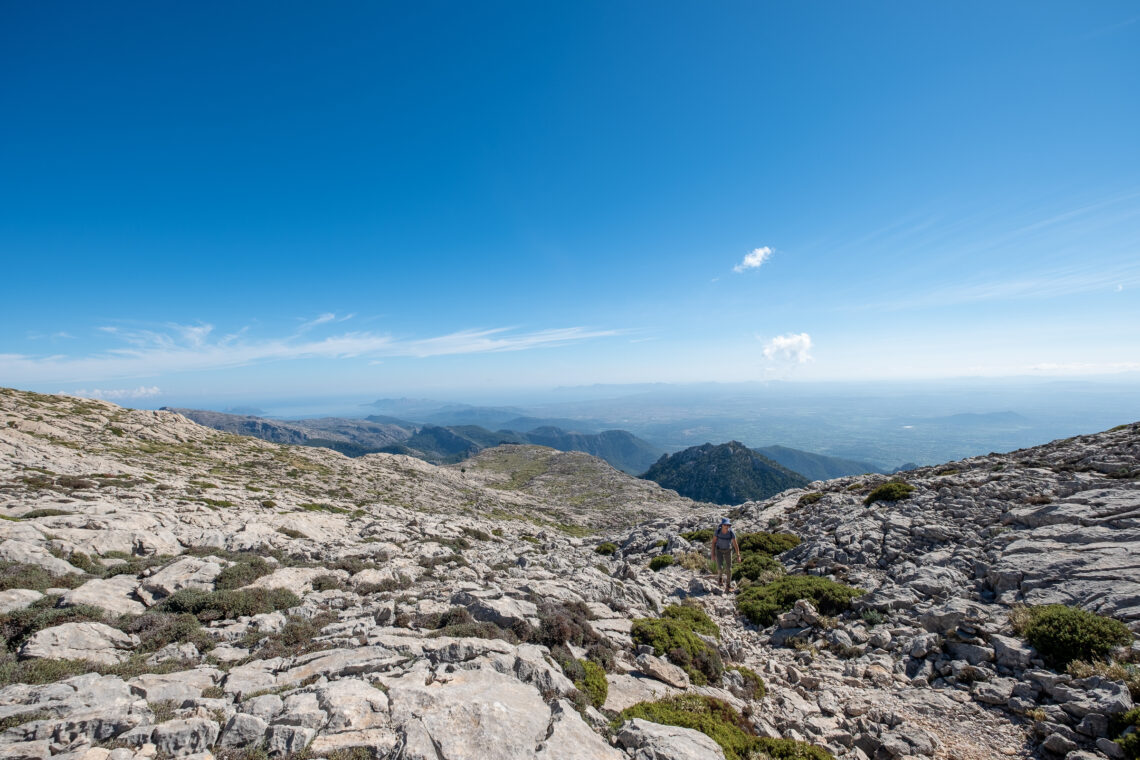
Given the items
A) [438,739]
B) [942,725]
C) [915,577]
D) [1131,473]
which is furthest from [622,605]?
[1131,473]

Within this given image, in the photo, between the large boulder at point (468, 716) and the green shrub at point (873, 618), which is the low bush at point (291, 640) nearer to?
the large boulder at point (468, 716)

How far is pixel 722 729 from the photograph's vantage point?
28.4 feet

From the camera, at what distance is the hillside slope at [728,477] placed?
524ft

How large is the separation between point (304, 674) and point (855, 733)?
12.5m

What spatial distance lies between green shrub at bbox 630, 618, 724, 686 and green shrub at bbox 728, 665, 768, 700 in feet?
2.10

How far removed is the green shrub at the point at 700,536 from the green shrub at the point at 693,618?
1105 cm

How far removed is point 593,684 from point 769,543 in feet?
59.2

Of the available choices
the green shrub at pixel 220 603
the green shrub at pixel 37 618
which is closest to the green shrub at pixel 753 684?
the green shrub at pixel 220 603

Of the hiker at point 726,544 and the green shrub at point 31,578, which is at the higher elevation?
the green shrub at point 31,578

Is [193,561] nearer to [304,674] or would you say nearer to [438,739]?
[304,674]

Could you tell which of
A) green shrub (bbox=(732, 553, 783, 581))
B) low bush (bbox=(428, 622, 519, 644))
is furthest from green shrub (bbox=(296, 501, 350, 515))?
green shrub (bbox=(732, 553, 783, 581))

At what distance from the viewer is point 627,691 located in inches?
392

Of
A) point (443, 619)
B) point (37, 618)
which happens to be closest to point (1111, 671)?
point (443, 619)

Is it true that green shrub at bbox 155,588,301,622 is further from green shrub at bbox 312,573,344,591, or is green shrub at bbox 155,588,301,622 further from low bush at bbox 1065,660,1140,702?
low bush at bbox 1065,660,1140,702
